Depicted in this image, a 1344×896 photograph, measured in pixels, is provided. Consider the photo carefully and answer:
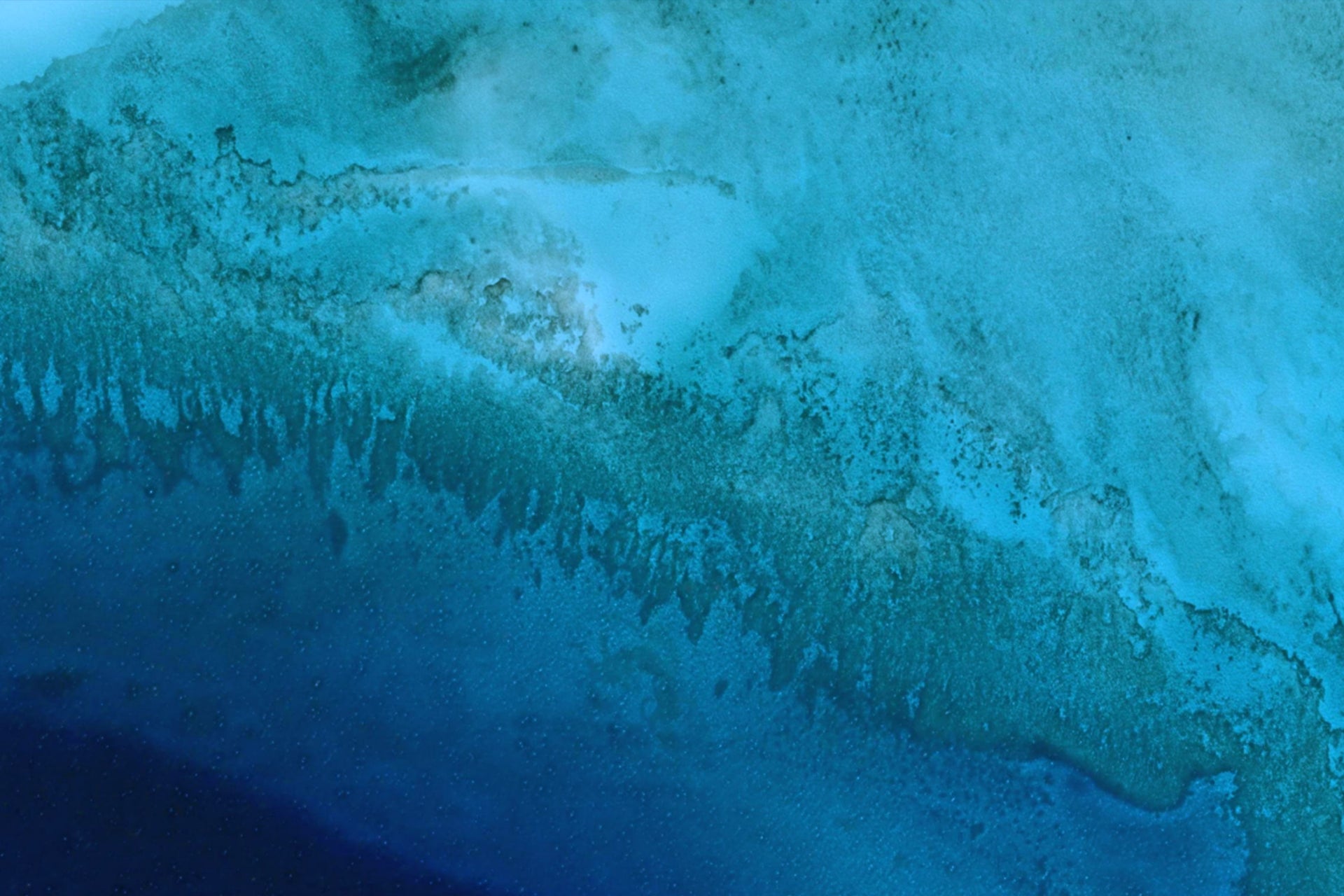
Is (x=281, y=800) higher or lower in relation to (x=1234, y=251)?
lower

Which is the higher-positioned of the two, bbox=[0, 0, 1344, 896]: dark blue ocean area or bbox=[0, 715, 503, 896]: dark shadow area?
bbox=[0, 0, 1344, 896]: dark blue ocean area

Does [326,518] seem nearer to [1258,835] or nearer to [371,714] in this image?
[371,714]

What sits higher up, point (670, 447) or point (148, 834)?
point (670, 447)

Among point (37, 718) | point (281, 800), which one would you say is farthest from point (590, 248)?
point (37, 718)

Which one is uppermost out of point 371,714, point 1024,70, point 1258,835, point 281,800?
point 1024,70

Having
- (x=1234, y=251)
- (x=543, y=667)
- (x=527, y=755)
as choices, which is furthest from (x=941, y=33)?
(x=527, y=755)
